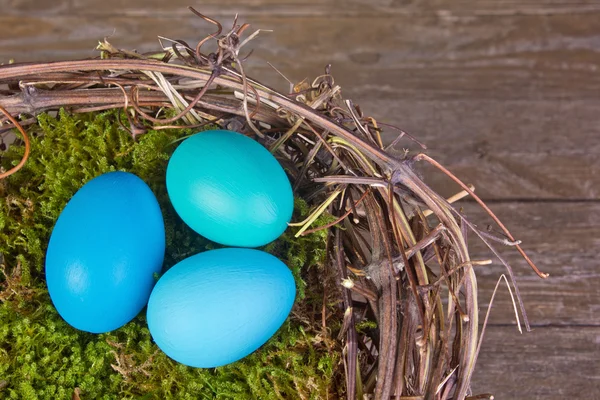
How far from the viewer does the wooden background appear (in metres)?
1.20

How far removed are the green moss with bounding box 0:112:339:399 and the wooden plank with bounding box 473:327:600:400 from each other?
537 millimetres

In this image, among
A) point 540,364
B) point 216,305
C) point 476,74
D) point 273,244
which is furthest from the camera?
point 476,74

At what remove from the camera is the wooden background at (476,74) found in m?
1.20

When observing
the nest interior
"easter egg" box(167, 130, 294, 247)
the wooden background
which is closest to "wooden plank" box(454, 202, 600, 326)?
the wooden background

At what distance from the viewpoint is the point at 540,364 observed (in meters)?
1.16

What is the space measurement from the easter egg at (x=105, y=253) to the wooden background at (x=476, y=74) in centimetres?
59

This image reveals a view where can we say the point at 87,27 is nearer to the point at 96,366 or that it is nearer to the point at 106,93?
the point at 106,93

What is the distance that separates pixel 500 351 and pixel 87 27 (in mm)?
1134

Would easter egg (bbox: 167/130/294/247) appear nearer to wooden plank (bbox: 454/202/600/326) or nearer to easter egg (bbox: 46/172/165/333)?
easter egg (bbox: 46/172/165/333)

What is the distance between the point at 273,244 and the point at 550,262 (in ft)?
2.25

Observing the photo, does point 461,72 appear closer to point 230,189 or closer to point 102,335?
point 230,189

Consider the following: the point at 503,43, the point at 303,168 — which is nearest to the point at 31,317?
the point at 303,168

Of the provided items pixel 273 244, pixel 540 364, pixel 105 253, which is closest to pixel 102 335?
pixel 105 253

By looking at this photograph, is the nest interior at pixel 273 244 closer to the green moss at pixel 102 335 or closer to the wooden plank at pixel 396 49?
the green moss at pixel 102 335
